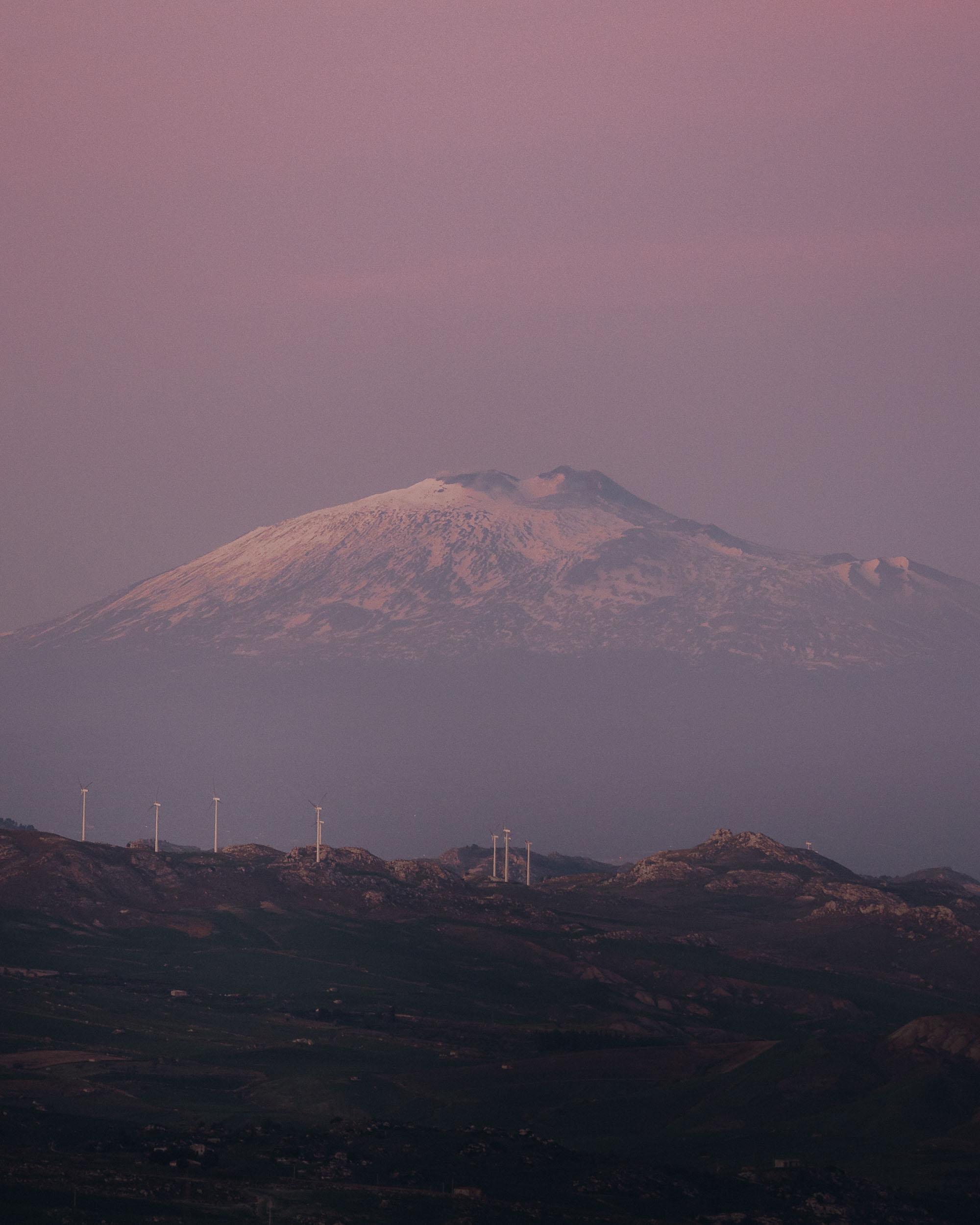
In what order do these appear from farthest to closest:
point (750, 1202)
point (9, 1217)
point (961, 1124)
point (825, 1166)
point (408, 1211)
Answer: point (961, 1124) → point (825, 1166) → point (750, 1202) → point (408, 1211) → point (9, 1217)

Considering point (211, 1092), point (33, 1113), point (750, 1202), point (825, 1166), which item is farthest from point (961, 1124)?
point (33, 1113)

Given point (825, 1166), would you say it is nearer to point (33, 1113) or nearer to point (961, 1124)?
point (961, 1124)

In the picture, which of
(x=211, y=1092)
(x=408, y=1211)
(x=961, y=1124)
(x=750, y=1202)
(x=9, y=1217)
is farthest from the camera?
(x=211, y=1092)

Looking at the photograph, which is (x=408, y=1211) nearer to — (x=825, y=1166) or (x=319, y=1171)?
(x=319, y=1171)

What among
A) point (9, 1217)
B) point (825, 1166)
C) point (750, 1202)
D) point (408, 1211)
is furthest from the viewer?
point (825, 1166)

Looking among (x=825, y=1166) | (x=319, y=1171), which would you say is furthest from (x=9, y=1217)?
(x=825, y=1166)

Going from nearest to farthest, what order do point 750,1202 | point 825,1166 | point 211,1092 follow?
point 750,1202 < point 825,1166 < point 211,1092

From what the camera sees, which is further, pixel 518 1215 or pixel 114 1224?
pixel 518 1215

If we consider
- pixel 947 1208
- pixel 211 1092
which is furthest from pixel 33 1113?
pixel 947 1208

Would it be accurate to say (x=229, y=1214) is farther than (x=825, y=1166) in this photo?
No
